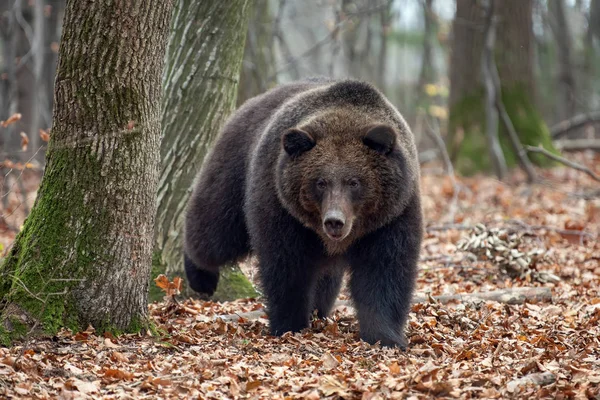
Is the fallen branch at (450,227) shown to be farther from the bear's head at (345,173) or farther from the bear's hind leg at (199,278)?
the bear's head at (345,173)

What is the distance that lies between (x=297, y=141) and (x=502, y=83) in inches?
454

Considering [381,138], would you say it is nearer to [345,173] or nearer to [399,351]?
[345,173]

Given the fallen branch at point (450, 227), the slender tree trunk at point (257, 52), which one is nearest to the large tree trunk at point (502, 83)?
the slender tree trunk at point (257, 52)

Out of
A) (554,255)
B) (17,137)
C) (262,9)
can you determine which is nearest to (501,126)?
(262,9)

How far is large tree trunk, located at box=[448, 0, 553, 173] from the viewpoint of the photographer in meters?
16.4

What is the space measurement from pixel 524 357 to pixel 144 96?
357 cm

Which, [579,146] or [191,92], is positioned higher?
[191,92]

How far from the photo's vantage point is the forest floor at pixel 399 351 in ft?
15.1

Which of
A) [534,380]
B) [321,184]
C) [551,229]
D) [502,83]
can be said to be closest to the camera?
[534,380]

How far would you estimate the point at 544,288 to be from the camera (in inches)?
306

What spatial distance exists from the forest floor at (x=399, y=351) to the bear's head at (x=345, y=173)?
113 cm

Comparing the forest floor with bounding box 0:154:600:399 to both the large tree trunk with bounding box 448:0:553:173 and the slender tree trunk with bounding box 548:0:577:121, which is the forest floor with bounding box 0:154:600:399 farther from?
the slender tree trunk with bounding box 548:0:577:121

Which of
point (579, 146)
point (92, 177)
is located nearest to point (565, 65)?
point (579, 146)

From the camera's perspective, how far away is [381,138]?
242 inches
